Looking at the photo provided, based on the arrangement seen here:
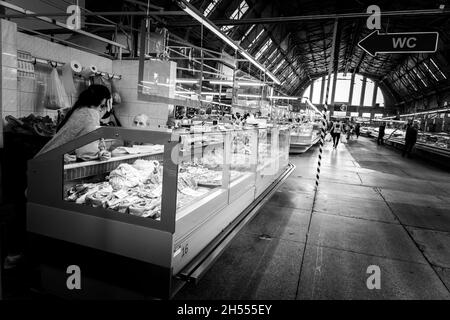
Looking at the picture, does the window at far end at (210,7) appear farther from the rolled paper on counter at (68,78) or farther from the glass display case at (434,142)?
the glass display case at (434,142)

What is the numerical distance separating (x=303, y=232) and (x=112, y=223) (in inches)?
114

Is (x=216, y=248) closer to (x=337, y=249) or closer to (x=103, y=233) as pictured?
(x=103, y=233)

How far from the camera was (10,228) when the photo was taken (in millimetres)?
3066

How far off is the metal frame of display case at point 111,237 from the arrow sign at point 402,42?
171 inches

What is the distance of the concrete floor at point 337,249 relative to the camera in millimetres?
2859

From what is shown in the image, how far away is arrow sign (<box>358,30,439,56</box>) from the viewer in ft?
15.9

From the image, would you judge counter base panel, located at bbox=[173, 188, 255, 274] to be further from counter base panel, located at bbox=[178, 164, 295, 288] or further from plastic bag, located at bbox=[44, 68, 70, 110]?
plastic bag, located at bbox=[44, 68, 70, 110]

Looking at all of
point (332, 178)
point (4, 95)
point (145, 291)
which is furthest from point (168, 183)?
point (332, 178)

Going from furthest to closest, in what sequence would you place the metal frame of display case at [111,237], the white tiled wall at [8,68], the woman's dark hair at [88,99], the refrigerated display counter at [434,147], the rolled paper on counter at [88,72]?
the refrigerated display counter at [434,147]
the rolled paper on counter at [88,72]
the white tiled wall at [8,68]
the woman's dark hair at [88,99]
the metal frame of display case at [111,237]

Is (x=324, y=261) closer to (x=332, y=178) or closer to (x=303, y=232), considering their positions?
(x=303, y=232)

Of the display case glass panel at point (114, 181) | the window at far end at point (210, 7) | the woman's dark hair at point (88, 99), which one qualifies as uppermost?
the window at far end at point (210, 7)

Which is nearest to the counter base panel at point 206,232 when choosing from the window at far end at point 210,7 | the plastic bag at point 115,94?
the plastic bag at point 115,94

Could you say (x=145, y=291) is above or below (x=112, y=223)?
below

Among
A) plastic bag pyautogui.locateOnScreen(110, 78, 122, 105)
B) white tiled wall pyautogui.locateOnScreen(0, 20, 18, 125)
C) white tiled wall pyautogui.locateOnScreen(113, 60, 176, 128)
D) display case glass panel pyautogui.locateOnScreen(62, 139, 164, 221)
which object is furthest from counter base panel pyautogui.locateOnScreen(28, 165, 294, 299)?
white tiled wall pyautogui.locateOnScreen(113, 60, 176, 128)
